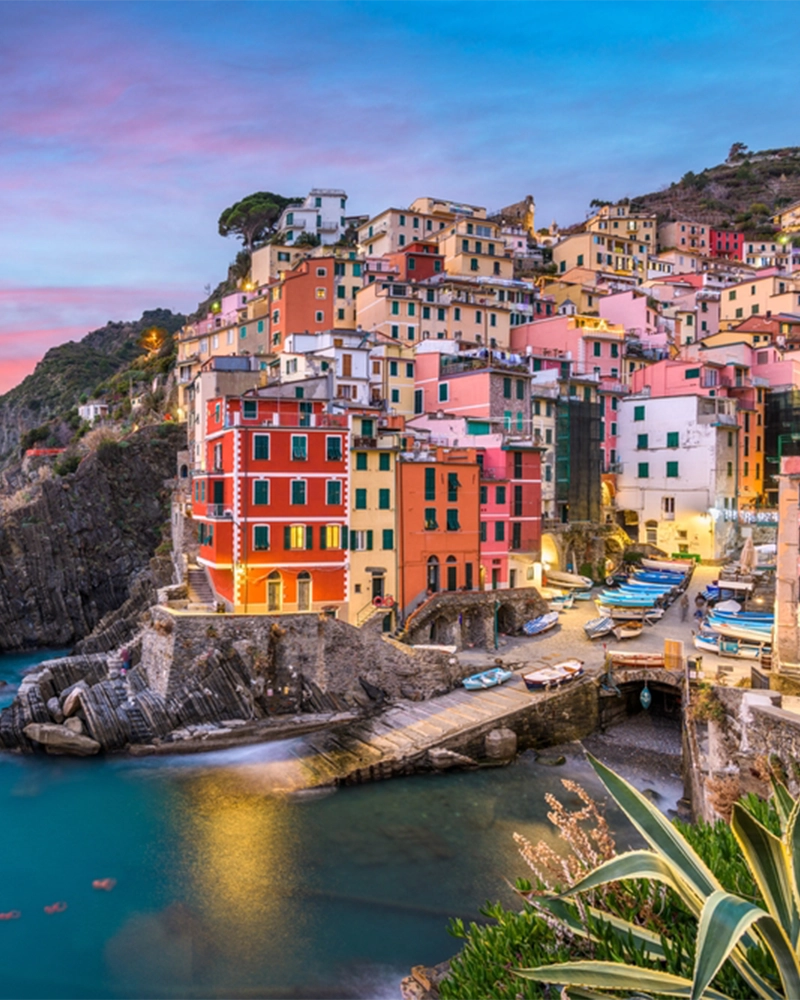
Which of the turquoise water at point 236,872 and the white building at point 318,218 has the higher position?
the white building at point 318,218

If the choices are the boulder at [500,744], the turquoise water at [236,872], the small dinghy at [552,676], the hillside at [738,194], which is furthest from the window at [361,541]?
the hillside at [738,194]

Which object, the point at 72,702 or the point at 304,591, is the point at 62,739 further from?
the point at 304,591

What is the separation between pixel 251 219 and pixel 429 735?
81.9 m

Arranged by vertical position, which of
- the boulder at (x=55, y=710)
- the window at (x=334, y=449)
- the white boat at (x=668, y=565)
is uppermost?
the window at (x=334, y=449)

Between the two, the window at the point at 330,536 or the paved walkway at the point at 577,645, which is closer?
Answer: the paved walkway at the point at 577,645

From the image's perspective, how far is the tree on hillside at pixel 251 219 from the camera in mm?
92881

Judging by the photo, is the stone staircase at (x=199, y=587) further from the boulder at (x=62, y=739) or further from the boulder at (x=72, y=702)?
the boulder at (x=62, y=739)

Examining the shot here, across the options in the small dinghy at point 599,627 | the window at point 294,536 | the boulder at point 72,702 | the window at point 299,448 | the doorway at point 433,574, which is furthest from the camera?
the doorway at point 433,574

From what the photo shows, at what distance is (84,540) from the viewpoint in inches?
2264

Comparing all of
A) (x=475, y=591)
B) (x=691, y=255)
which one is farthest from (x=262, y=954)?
(x=691, y=255)

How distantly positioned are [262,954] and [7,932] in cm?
717

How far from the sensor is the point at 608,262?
9275 centimetres

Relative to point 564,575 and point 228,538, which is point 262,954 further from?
point 564,575

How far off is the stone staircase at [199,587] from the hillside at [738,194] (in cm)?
11361
